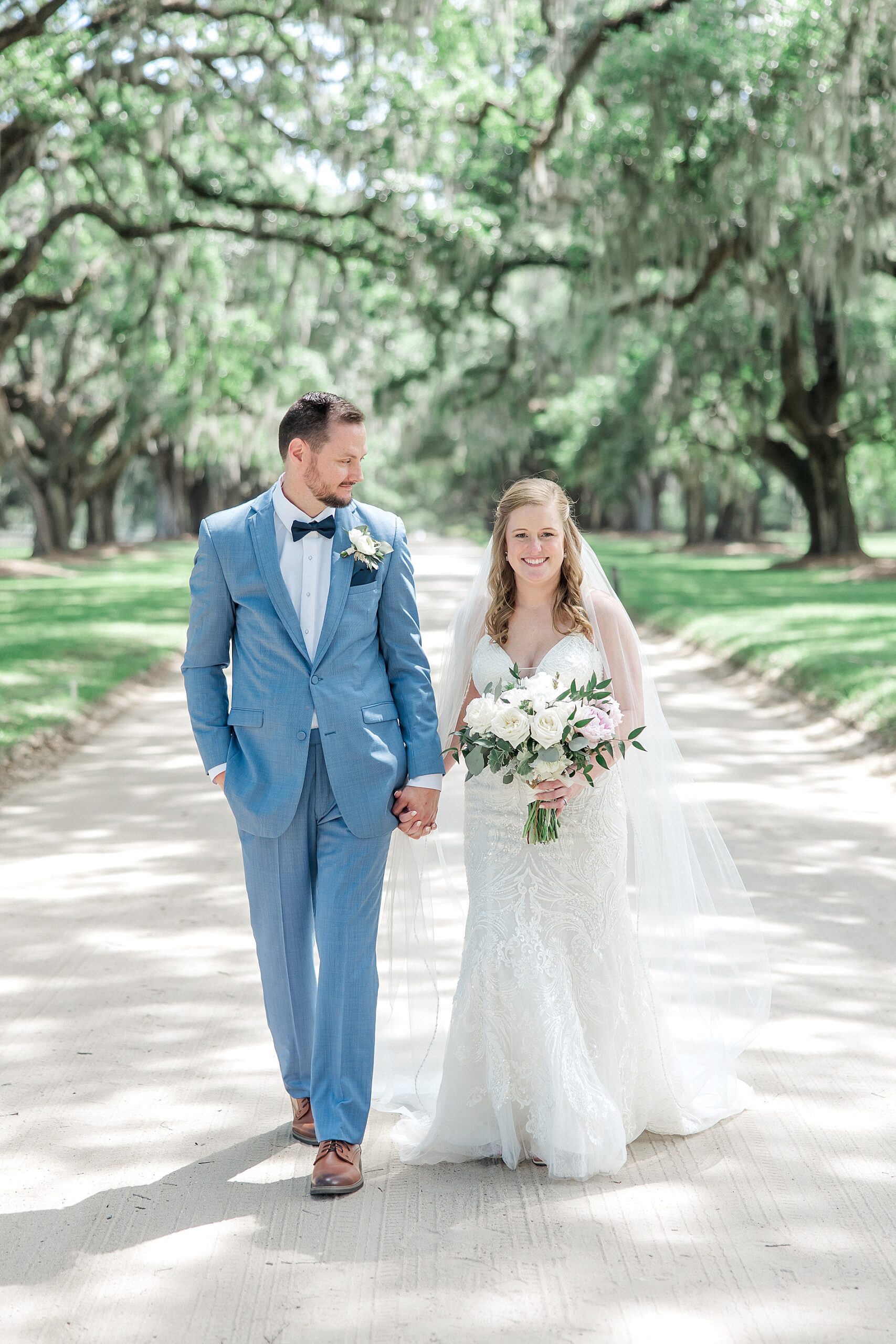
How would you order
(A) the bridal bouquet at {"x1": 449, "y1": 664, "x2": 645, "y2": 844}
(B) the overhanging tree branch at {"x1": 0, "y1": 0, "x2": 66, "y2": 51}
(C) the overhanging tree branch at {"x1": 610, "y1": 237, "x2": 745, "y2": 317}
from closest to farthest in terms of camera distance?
(A) the bridal bouquet at {"x1": 449, "y1": 664, "x2": 645, "y2": 844} → (B) the overhanging tree branch at {"x1": 0, "y1": 0, "x2": 66, "y2": 51} → (C) the overhanging tree branch at {"x1": 610, "y1": 237, "x2": 745, "y2": 317}

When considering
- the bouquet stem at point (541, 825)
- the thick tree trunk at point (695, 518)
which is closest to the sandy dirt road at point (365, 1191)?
the bouquet stem at point (541, 825)

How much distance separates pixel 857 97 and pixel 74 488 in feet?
87.0

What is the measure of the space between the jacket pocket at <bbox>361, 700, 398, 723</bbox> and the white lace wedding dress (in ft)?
1.12

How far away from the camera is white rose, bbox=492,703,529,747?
3.75m

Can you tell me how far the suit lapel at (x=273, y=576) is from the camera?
377 cm

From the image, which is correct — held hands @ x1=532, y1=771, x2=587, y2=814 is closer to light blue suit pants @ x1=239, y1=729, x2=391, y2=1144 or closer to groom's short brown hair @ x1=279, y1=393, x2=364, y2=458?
light blue suit pants @ x1=239, y1=729, x2=391, y2=1144

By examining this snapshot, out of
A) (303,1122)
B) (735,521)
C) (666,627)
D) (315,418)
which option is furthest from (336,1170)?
(735,521)

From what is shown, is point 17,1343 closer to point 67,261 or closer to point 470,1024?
point 470,1024

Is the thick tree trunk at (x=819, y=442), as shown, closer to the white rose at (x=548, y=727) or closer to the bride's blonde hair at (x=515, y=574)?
the bride's blonde hair at (x=515, y=574)

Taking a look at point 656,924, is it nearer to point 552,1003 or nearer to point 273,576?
point 552,1003

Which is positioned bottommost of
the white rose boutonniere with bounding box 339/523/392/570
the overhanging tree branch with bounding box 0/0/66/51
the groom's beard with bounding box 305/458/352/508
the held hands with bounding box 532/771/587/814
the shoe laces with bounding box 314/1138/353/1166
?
the shoe laces with bounding box 314/1138/353/1166

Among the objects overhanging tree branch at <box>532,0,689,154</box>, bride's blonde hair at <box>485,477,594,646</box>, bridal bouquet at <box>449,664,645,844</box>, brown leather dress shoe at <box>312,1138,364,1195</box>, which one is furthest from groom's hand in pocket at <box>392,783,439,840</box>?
overhanging tree branch at <box>532,0,689,154</box>

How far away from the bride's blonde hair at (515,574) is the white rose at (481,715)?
359 mm

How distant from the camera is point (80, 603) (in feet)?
76.4
